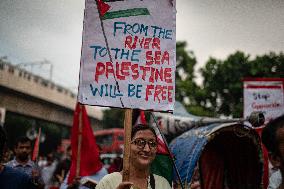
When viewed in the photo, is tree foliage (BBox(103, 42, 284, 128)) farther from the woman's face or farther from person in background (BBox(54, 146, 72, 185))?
the woman's face

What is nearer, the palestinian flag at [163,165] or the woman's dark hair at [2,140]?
the woman's dark hair at [2,140]

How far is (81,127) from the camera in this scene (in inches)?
266

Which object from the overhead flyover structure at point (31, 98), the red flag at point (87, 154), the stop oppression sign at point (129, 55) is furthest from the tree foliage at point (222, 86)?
the stop oppression sign at point (129, 55)

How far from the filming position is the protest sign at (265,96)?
293 inches

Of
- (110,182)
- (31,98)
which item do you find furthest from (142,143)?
(31,98)

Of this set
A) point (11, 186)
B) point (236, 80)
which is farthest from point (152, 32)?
point (236, 80)

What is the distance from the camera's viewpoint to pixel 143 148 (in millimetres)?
3129

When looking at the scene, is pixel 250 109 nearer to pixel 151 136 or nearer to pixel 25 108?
pixel 151 136

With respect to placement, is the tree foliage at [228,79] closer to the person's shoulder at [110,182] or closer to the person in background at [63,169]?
the person in background at [63,169]

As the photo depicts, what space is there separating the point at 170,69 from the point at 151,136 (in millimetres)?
628

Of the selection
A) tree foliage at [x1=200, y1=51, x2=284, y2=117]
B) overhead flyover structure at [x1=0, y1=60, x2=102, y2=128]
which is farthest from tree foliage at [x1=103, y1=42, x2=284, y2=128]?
overhead flyover structure at [x1=0, y1=60, x2=102, y2=128]

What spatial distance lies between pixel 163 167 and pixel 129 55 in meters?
2.37

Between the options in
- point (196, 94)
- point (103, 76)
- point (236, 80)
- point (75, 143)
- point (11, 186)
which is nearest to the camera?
point (11, 186)

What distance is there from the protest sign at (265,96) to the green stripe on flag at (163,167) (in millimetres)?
2983
